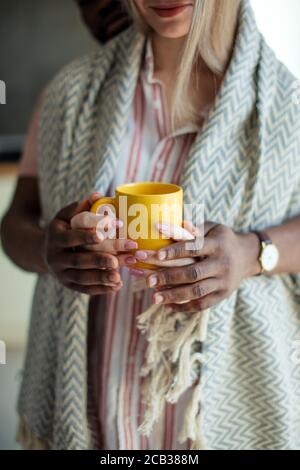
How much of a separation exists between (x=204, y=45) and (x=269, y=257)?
0.78 ft

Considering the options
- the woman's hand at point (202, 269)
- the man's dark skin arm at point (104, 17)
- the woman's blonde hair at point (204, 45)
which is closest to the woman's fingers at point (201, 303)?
the woman's hand at point (202, 269)

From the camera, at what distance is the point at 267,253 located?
657mm

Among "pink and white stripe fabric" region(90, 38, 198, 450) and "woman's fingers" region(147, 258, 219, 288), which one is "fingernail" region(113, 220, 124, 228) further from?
"pink and white stripe fabric" region(90, 38, 198, 450)

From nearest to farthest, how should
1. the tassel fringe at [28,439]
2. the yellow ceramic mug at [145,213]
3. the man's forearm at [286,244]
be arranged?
the yellow ceramic mug at [145,213] → the man's forearm at [286,244] → the tassel fringe at [28,439]

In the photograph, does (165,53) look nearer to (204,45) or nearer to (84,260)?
(204,45)

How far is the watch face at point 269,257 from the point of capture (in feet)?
2.15

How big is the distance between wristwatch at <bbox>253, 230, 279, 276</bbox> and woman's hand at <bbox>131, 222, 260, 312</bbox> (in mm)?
16

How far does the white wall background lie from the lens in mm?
637

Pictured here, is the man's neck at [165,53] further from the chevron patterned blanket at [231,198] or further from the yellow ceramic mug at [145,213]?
the yellow ceramic mug at [145,213]

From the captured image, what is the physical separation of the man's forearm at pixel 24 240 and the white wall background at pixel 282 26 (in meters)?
0.35

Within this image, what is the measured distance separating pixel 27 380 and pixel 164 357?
0.25 m

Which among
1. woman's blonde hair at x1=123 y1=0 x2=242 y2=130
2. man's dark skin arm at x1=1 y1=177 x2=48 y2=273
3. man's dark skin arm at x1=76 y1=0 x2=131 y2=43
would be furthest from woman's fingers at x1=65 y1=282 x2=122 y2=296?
man's dark skin arm at x1=76 y1=0 x2=131 y2=43

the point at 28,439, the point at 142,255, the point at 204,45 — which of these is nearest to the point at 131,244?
the point at 142,255
